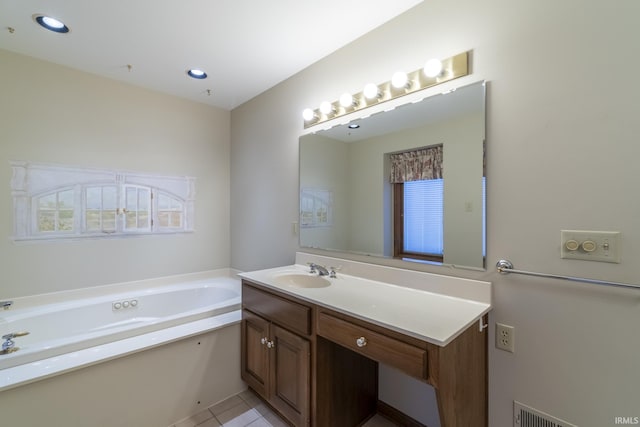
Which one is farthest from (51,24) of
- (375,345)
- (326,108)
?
(375,345)

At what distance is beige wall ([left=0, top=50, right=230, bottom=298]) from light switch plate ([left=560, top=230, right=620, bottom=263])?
9.90ft

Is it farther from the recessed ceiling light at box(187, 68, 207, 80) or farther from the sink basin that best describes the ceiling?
the sink basin

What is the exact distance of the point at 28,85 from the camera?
7.18ft

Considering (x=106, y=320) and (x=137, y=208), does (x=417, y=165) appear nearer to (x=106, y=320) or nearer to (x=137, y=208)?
(x=137, y=208)

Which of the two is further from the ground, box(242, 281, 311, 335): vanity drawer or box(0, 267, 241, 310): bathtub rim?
box(242, 281, 311, 335): vanity drawer

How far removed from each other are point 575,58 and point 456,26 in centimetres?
58

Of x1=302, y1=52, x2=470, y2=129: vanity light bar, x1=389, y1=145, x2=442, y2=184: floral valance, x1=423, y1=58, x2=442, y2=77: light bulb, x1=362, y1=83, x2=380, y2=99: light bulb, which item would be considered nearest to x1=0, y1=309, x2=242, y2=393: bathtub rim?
x1=389, y1=145, x2=442, y2=184: floral valance

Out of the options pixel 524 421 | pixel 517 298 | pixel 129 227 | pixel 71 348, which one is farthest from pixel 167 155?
pixel 524 421

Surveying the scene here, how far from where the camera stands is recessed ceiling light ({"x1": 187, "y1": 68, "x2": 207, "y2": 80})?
2373mm

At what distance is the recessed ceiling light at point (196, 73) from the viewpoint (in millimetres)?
2373

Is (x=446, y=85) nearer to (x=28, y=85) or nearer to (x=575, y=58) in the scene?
(x=575, y=58)

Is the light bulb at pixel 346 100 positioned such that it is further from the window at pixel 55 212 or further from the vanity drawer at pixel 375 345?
the window at pixel 55 212

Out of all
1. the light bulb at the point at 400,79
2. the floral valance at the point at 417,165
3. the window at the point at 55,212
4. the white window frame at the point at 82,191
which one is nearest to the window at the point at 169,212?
the white window frame at the point at 82,191

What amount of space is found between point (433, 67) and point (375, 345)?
141 centimetres
